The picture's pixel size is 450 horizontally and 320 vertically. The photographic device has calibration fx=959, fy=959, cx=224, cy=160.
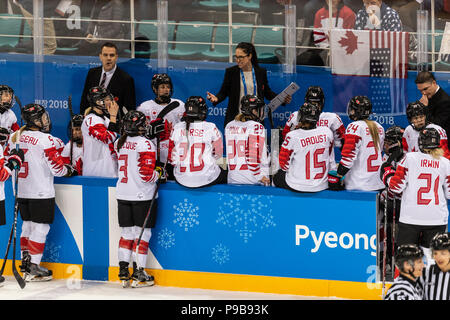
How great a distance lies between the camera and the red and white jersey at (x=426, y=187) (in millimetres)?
7199

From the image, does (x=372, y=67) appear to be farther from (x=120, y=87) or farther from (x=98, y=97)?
(x=98, y=97)

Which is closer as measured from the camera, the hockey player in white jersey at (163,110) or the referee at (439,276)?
the referee at (439,276)

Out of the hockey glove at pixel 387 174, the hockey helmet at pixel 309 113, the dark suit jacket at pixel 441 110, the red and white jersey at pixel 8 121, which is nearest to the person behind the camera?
the hockey glove at pixel 387 174

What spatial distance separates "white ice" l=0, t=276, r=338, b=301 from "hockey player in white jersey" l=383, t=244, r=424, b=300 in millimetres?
1759

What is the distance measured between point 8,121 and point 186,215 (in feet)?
7.78

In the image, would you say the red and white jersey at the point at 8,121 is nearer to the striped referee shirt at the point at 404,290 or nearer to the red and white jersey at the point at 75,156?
the red and white jersey at the point at 75,156

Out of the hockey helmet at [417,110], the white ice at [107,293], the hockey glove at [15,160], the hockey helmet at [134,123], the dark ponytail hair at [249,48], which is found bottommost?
the white ice at [107,293]

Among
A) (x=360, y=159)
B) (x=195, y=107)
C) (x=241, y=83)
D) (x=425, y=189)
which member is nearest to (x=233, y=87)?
(x=241, y=83)

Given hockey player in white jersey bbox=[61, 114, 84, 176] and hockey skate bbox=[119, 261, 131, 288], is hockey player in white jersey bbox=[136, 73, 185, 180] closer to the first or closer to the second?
hockey player in white jersey bbox=[61, 114, 84, 176]

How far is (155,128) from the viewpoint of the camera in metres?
8.76

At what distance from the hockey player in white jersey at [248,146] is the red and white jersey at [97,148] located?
3.48 feet

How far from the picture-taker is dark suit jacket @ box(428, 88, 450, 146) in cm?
860

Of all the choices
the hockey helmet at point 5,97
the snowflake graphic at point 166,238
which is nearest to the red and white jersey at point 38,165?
the snowflake graphic at point 166,238
